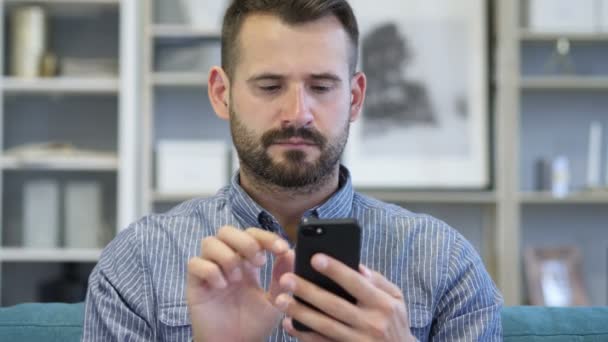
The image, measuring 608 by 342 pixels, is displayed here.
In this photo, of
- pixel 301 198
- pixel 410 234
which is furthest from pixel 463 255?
pixel 301 198

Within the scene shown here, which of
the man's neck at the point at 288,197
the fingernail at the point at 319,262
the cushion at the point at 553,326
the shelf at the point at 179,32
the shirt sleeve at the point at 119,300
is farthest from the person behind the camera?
the shelf at the point at 179,32

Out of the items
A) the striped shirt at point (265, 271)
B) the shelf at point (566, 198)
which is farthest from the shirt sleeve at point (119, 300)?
the shelf at point (566, 198)

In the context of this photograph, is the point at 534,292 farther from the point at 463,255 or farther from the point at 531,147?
the point at 463,255

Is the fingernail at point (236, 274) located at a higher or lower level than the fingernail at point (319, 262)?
lower

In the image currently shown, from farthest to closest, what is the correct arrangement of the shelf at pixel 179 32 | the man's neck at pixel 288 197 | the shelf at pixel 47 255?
the shelf at pixel 179 32, the shelf at pixel 47 255, the man's neck at pixel 288 197

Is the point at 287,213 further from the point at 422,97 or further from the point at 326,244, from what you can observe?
the point at 422,97

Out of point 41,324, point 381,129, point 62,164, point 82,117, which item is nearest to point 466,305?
point 41,324

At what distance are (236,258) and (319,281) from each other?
101 mm

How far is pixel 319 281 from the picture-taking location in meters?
0.88

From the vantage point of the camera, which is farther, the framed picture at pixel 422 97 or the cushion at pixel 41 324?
the framed picture at pixel 422 97

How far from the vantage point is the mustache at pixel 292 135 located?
43.8 inches

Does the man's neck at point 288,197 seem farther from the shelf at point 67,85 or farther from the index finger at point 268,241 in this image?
the shelf at point 67,85

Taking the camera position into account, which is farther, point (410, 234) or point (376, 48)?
point (376, 48)

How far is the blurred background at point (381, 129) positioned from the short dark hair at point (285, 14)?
1.55 m
